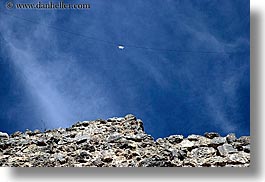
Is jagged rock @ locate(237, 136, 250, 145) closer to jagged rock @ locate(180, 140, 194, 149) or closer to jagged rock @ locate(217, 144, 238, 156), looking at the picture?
jagged rock @ locate(217, 144, 238, 156)

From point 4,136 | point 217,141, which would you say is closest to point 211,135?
point 217,141

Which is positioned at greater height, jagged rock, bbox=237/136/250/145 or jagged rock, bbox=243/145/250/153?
jagged rock, bbox=237/136/250/145

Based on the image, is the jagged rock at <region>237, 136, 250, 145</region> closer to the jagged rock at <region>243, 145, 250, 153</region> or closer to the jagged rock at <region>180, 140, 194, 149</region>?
the jagged rock at <region>243, 145, 250, 153</region>

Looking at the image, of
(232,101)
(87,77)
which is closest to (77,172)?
(87,77)

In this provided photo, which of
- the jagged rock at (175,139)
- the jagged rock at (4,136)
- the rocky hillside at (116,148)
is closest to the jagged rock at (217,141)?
the rocky hillside at (116,148)

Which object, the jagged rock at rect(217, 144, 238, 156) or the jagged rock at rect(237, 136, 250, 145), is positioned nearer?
the jagged rock at rect(237, 136, 250, 145)

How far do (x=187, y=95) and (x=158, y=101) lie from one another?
9.1 inches

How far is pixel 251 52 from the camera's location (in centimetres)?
361

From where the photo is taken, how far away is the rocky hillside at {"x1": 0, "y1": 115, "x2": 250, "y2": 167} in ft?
11.8

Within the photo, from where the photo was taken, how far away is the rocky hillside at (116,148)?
3.60m

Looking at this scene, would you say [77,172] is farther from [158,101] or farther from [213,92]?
[213,92]

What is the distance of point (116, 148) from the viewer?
12.1 feet

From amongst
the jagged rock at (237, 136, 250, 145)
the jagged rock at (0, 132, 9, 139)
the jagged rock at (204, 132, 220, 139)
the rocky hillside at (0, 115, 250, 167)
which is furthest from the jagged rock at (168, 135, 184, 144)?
the jagged rock at (0, 132, 9, 139)

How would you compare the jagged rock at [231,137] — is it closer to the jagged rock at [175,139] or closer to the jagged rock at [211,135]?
the jagged rock at [211,135]
